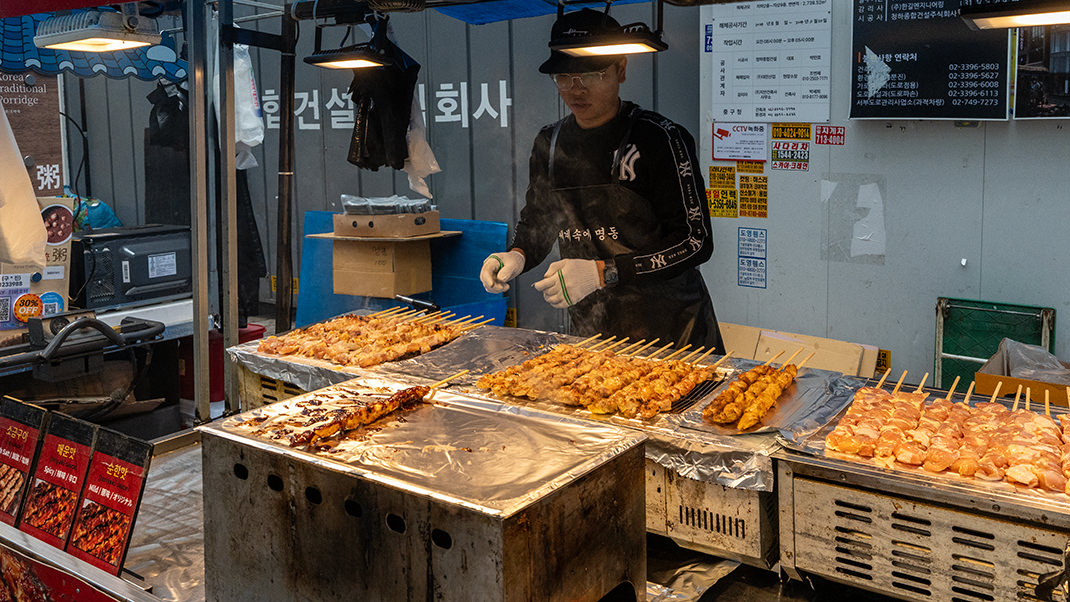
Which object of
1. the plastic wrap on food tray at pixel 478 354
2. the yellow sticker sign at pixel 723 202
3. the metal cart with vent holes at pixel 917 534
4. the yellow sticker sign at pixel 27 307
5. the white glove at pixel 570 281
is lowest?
the metal cart with vent holes at pixel 917 534

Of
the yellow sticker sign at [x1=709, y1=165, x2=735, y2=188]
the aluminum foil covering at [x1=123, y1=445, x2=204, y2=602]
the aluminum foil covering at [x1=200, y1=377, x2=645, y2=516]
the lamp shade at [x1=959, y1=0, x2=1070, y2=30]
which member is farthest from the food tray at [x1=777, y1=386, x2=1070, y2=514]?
the yellow sticker sign at [x1=709, y1=165, x2=735, y2=188]

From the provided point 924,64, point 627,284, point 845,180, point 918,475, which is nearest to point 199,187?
point 627,284

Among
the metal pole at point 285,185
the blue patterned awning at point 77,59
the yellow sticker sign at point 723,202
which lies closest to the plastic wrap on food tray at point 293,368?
the metal pole at point 285,185

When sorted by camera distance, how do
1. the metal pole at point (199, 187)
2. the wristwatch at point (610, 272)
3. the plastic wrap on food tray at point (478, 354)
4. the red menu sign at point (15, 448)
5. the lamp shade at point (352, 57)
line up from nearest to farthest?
the red menu sign at point (15, 448)
the plastic wrap on food tray at point (478, 354)
the metal pole at point (199, 187)
the lamp shade at point (352, 57)
the wristwatch at point (610, 272)

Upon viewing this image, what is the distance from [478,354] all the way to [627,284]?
167 cm

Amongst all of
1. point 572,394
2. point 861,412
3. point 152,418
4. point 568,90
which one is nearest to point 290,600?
point 572,394

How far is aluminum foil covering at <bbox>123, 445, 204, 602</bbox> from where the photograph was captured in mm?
2846

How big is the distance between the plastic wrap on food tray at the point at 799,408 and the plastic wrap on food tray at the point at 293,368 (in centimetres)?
156

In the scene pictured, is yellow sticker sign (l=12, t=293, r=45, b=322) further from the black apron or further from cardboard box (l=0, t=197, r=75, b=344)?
the black apron

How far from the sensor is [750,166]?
19.6ft

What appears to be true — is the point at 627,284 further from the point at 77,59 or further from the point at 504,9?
the point at 77,59

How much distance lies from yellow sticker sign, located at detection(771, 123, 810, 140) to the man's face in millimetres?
1083

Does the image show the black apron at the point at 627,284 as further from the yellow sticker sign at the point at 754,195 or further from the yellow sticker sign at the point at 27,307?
the yellow sticker sign at the point at 27,307

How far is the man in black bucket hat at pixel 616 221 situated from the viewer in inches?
201
